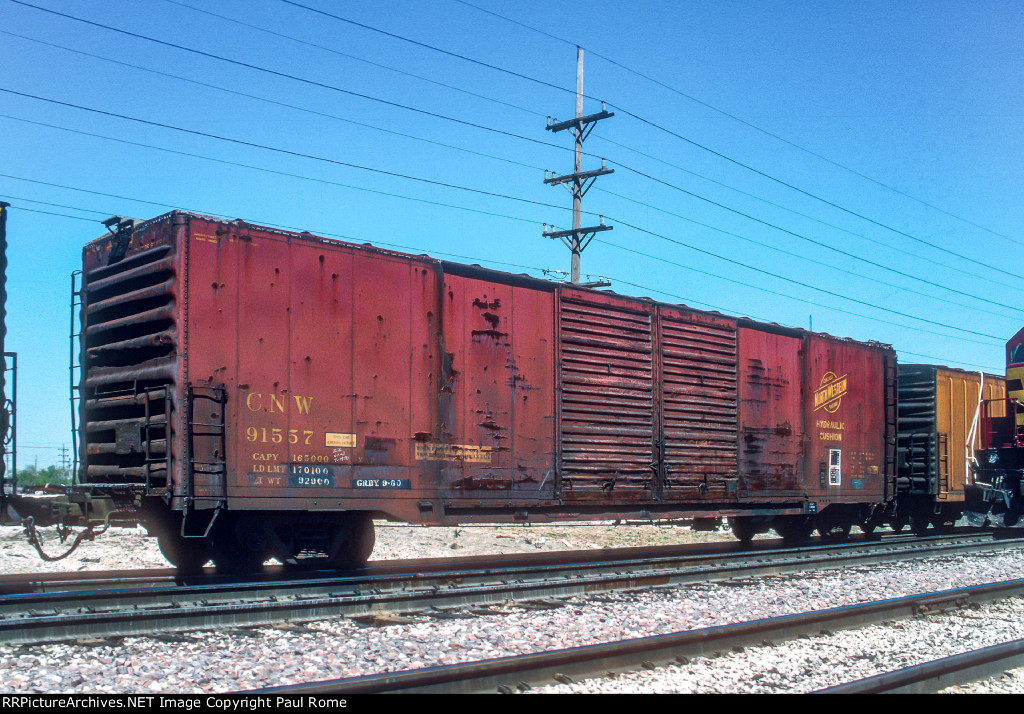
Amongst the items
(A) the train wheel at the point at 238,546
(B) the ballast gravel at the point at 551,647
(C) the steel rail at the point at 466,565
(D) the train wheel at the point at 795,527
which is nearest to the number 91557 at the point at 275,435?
(A) the train wheel at the point at 238,546

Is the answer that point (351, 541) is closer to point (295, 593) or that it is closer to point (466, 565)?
point (295, 593)

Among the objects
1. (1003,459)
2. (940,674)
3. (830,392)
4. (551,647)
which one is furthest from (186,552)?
(1003,459)

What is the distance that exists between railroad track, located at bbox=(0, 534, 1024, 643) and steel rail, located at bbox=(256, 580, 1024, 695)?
2.54 metres

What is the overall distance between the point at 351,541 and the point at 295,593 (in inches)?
65.3

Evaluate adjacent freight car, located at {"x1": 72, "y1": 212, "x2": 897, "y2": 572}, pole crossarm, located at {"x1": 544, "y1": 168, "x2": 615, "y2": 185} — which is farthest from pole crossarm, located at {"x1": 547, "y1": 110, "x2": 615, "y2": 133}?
adjacent freight car, located at {"x1": 72, "y1": 212, "x2": 897, "y2": 572}

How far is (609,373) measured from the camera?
42.3ft

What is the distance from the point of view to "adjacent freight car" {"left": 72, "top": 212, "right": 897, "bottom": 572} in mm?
9188

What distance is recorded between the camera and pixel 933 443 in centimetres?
1919

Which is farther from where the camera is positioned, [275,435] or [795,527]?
[795,527]

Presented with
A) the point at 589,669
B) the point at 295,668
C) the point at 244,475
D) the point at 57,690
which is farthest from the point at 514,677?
the point at 244,475

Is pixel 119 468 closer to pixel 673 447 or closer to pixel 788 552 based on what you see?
pixel 673 447

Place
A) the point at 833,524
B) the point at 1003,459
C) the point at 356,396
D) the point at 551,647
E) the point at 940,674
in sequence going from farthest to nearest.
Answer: the point at 1003,459
the point at 833,524
the point at 356,396
the point at 551,647
the point at 940,674

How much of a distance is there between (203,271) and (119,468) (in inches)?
Result: 99.0

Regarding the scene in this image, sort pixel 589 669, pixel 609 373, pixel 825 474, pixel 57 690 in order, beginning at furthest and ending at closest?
pixel 825 474
pixel 609 373
pixel 589 669
pixel 57 690
